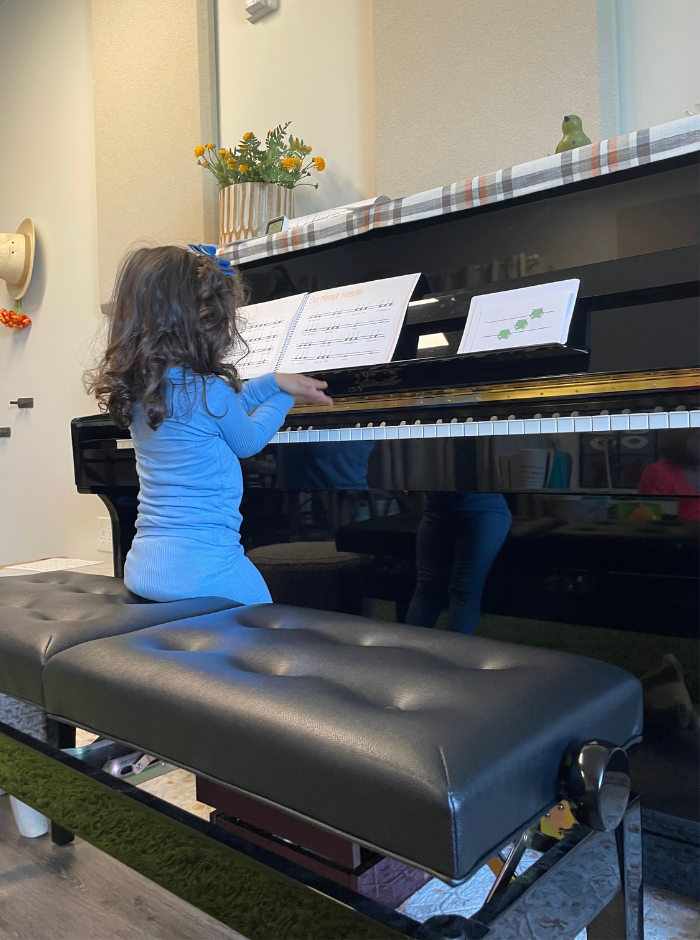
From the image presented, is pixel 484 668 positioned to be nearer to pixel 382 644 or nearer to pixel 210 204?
pixel 382 644

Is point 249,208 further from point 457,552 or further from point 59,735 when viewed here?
point 59,735

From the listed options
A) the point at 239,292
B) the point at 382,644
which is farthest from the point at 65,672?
the point at 239,292

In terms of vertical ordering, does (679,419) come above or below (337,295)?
below

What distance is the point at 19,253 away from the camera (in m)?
3.63

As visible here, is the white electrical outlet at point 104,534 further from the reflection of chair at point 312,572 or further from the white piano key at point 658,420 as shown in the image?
the white piano key at point 658,420

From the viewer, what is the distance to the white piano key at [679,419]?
0.98 metres

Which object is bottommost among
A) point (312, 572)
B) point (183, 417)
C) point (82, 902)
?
point (82, 902)

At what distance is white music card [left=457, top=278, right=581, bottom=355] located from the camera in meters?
1.24

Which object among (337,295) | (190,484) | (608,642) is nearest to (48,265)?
(337,295)

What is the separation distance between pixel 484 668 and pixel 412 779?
0.25m

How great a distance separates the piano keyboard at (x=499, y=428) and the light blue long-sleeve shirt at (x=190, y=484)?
149mm

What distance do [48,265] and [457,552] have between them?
10.00ft

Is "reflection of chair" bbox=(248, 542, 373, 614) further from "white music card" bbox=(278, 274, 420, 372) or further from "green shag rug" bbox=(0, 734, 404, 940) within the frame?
"green shag rug" bbox=(0, 734, 404, 940)

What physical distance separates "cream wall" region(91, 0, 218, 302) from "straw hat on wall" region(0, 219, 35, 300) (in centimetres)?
63
